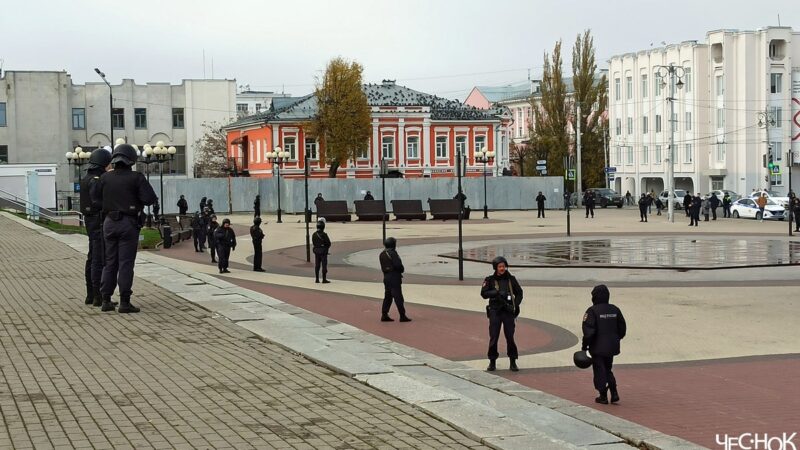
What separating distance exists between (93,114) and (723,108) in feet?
172

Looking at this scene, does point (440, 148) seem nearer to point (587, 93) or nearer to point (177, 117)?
point (587, 93)

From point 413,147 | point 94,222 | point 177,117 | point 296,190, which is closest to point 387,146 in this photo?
point 413,147

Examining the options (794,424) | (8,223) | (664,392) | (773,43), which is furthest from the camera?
(773,43)

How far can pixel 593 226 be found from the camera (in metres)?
49.6

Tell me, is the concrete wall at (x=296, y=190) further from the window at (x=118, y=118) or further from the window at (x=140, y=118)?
the window at (x=140, y=118)

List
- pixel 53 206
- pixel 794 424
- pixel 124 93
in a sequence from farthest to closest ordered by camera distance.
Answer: pixel 124 93
pixel 53 206
pixel 794 424

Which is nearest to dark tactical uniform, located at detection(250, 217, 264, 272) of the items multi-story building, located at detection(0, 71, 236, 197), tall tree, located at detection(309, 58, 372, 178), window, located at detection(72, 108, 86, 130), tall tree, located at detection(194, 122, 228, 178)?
tall tree, located at detection(309, 58, 372, 178)

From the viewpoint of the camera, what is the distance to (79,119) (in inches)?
3602

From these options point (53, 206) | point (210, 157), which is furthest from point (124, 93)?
point (53, 206)

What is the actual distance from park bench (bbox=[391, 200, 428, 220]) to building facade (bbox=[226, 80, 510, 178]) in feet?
73.5

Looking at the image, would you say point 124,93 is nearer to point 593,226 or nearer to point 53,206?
point 53,206

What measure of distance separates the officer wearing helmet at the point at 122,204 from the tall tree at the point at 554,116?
73.0 m

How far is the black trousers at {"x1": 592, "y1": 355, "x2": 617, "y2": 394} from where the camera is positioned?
1019 cm

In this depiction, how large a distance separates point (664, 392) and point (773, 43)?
73.8 m
